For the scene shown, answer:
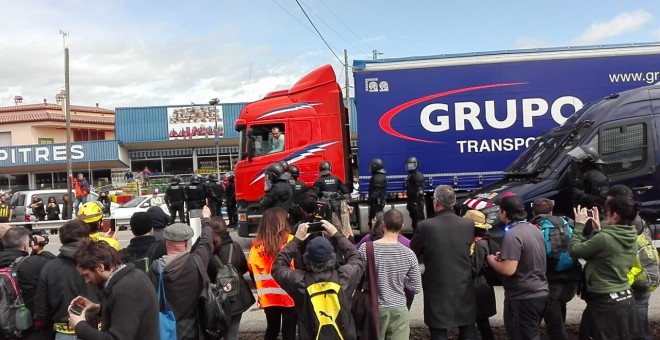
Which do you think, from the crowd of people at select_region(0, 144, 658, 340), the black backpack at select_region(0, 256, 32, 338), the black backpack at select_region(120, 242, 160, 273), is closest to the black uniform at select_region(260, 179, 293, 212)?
the crowd of people at select_region(0, 144, 658, 340)

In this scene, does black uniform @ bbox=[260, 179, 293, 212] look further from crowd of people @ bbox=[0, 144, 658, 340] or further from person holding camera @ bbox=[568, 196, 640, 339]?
person holding camera @ bbox=[568, 196, 640, 339]

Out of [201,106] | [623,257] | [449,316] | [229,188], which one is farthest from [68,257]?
[201,106]

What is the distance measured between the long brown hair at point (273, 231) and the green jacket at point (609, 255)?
2.35 m

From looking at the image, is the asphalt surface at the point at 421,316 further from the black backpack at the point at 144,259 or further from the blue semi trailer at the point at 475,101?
the blue semi trailer at the point at 475,101

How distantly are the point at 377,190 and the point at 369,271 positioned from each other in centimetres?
582

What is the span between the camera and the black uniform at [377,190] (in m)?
9.79

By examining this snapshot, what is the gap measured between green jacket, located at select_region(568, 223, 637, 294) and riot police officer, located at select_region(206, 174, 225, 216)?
1067 cm

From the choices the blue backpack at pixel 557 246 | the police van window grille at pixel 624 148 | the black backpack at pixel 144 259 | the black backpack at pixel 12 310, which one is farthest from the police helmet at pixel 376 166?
the black backpack at pixel 12 310

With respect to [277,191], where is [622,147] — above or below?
above

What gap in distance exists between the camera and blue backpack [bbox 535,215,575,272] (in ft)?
14.3

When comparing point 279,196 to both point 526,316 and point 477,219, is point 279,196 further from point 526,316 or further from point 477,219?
point 526,316

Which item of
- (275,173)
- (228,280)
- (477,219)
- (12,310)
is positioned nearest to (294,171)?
(275,173)

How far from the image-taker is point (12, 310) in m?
3.69

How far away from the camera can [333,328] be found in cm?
359
